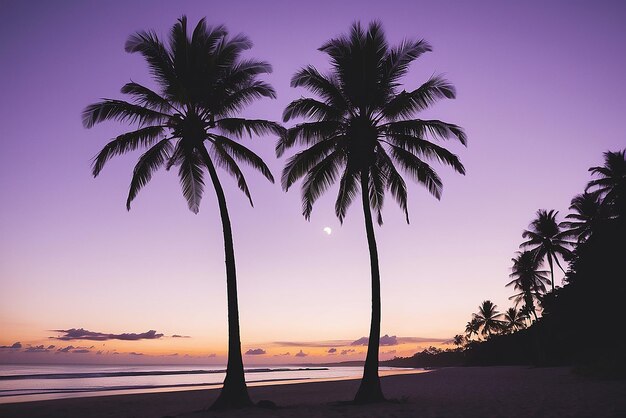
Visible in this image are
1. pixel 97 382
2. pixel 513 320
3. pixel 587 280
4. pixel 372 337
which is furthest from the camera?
pixel 513 320

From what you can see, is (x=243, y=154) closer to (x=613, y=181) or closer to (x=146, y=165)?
(x=146, y=165)

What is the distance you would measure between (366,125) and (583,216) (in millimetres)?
32963

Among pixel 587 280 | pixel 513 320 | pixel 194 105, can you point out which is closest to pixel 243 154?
pixel 194 105

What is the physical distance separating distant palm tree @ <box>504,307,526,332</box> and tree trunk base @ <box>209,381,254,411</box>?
227 feet

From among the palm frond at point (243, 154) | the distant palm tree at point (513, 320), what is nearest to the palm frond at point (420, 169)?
the palm frond at point (243, 154)

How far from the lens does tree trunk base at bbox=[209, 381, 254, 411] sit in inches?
521

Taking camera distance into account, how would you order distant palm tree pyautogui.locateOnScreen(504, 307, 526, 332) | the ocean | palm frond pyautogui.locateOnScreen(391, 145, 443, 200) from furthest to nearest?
distant palm tree pyautogui.locateOnScreen(504, 307, 526, 332) → the ocean → palm frond pyautogui.locateOnScreen(391, 145, 443, 200)

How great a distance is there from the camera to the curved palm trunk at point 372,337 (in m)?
14.1

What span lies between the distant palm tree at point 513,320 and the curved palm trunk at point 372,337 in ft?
217

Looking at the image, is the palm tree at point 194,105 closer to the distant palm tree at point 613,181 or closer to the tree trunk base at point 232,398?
the tree trunk base at point 232,398

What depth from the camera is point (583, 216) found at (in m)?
39.7

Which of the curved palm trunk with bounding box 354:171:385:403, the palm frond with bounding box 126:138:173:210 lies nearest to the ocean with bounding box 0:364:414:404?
the palm frond with bounding box 126:138:173:210

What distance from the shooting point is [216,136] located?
52.3 feet

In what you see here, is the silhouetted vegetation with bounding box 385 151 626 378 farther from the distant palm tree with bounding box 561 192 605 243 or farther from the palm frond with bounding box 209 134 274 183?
the palm frond with bounding box 209 134 274 183
